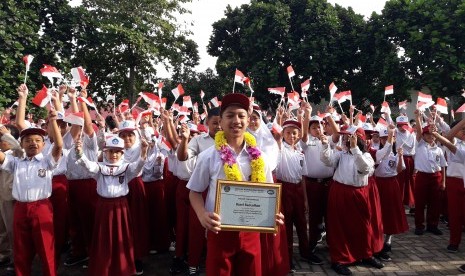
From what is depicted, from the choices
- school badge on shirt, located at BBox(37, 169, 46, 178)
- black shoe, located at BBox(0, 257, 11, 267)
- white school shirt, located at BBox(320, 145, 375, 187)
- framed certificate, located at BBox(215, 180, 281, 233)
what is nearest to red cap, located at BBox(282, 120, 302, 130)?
white school shirt, located at BBox(320, 145, 375, 187)

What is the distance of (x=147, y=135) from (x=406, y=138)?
597 cm

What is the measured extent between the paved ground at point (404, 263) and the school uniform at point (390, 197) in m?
0.47

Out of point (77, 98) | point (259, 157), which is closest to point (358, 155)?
point (259, 157)

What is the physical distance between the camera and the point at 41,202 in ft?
15.1

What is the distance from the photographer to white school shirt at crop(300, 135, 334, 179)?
612cm

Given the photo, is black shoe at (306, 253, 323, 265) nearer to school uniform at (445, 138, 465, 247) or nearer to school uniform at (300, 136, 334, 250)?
school uniform at (300, 136, 334, 250)

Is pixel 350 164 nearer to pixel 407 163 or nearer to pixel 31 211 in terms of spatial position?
pixel 31 211

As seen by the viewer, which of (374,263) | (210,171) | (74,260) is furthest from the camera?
(74,260)

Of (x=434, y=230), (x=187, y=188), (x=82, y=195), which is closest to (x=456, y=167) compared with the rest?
(x=434, y=230)

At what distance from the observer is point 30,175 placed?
4.56m

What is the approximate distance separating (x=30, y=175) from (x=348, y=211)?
13.8 feet

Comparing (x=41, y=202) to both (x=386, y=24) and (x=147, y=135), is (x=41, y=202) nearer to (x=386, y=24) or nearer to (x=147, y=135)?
(x=147, y=135)

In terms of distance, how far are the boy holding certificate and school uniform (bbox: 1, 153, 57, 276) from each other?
232 centimetres

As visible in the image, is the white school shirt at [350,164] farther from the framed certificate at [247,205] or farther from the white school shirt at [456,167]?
the framed certificate at [247,205]
